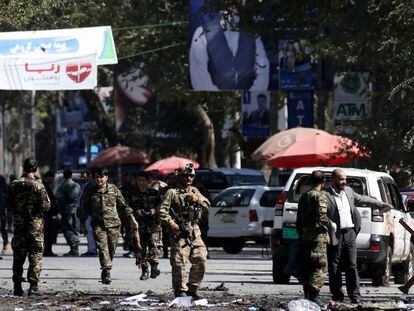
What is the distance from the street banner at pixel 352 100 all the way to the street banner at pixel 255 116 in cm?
1006

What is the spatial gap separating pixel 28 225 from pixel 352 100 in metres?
18.0

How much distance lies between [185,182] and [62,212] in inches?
596

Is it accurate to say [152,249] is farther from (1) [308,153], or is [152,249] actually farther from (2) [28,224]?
(1) [308,153]

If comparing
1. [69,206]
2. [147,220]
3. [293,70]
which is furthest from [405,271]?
[293,70]

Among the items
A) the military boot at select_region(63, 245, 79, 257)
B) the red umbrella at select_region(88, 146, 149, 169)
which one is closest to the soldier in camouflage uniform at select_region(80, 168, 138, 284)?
the military boot at select_region(63, 245, 79, 257)

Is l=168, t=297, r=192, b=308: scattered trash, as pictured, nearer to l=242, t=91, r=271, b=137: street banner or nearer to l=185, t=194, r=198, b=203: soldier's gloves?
l=185, t=194, r=198, b=203: soldier's gloves

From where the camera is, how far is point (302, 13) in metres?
33.2

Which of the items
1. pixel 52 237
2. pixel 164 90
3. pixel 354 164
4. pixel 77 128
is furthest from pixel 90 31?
pixel 77 128

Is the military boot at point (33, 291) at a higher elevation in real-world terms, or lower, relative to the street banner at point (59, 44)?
lower

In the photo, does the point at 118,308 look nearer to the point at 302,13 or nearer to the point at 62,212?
the point at 62,212

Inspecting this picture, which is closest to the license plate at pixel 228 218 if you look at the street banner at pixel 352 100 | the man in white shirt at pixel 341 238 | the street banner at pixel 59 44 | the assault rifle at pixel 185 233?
the street banner at pixel 352 100

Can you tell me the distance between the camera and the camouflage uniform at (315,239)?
16500 millimetres

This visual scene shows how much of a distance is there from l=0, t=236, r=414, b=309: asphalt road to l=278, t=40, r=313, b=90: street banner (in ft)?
30.8

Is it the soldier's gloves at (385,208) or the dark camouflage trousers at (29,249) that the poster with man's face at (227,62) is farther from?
the dark camouflage trousers at (29,249)
